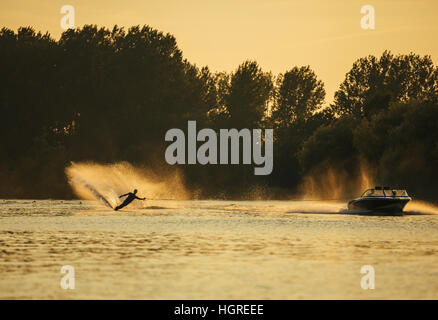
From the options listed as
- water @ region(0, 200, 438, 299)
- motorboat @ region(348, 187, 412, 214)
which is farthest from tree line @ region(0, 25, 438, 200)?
water @ region(0, 200, 438, 299)

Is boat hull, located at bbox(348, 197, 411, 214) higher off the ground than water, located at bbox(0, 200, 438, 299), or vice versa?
boat hull, located at bbox(348, 197, 411, 214)

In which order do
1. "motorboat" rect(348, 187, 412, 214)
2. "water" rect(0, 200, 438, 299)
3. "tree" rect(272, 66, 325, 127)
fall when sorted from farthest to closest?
"tree" rect(272, 66, 325, 127) → "motorboat" rect(348, 187, 412, 214) → "water" rect(0, 200, 438, 299)

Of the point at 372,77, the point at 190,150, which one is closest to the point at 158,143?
the point at 190,150

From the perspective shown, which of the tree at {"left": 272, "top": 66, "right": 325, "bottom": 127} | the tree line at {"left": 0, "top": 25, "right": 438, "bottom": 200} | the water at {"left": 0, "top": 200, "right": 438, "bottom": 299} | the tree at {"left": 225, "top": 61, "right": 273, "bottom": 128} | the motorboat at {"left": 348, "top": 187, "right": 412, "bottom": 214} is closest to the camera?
the water at {"left": 0, "top": 200, "right": 438, "bottom": 299}

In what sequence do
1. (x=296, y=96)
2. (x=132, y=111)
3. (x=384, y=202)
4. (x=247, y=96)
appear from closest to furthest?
(x=384, y=202) < (x=132, y=111) < (x=247, y=96) < (x=296, y=96)

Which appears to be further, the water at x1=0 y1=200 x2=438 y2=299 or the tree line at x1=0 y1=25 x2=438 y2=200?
the tree line at x1=0 y1=25 x2=438 y2=200

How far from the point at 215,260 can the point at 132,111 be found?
11064 cm

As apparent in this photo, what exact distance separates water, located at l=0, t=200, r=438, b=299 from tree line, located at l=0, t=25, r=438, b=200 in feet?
210

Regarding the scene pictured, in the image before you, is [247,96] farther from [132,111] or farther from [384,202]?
[384,202]

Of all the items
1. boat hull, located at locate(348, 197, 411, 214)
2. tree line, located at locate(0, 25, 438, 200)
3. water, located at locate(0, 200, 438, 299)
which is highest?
tree line, located at locate(0, 25, 438, 200)

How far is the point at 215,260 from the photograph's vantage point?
103ft

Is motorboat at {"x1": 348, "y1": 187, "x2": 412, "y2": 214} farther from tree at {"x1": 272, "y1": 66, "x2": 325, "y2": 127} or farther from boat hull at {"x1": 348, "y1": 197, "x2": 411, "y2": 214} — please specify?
tree at {"x1": 272, "y1": 66, "x2": 325, "y2": 127}

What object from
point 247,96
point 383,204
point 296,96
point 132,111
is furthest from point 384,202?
point 296,96

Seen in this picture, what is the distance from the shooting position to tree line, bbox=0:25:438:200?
12850cm
